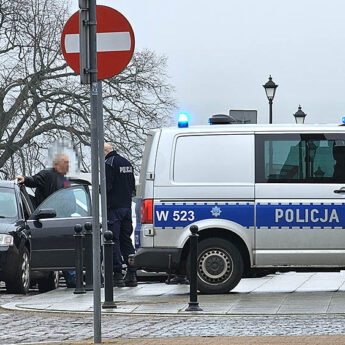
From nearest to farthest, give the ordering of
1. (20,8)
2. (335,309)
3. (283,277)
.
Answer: (335,309) < (283,277) < (20,8)

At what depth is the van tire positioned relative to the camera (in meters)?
15.7

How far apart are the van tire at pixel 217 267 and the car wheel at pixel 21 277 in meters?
2.96

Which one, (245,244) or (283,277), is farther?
(283,277)

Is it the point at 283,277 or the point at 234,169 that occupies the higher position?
the point at 234,169

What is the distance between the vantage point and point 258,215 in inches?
616


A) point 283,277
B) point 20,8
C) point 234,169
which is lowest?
point 283,277

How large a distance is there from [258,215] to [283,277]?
4.35 metres

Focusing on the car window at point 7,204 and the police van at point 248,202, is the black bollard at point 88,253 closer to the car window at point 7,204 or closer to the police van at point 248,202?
the police van at point 248,202

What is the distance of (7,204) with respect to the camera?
18.5 metres

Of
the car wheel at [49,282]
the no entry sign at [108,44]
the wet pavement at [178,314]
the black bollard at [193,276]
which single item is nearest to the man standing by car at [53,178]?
the car wheel at [49,282]

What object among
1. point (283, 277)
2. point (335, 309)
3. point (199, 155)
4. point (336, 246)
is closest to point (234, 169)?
point (199, 155)

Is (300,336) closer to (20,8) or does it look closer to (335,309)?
(335,309)

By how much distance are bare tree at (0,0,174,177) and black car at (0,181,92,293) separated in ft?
96.4

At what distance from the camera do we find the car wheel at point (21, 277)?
17.5 metres
